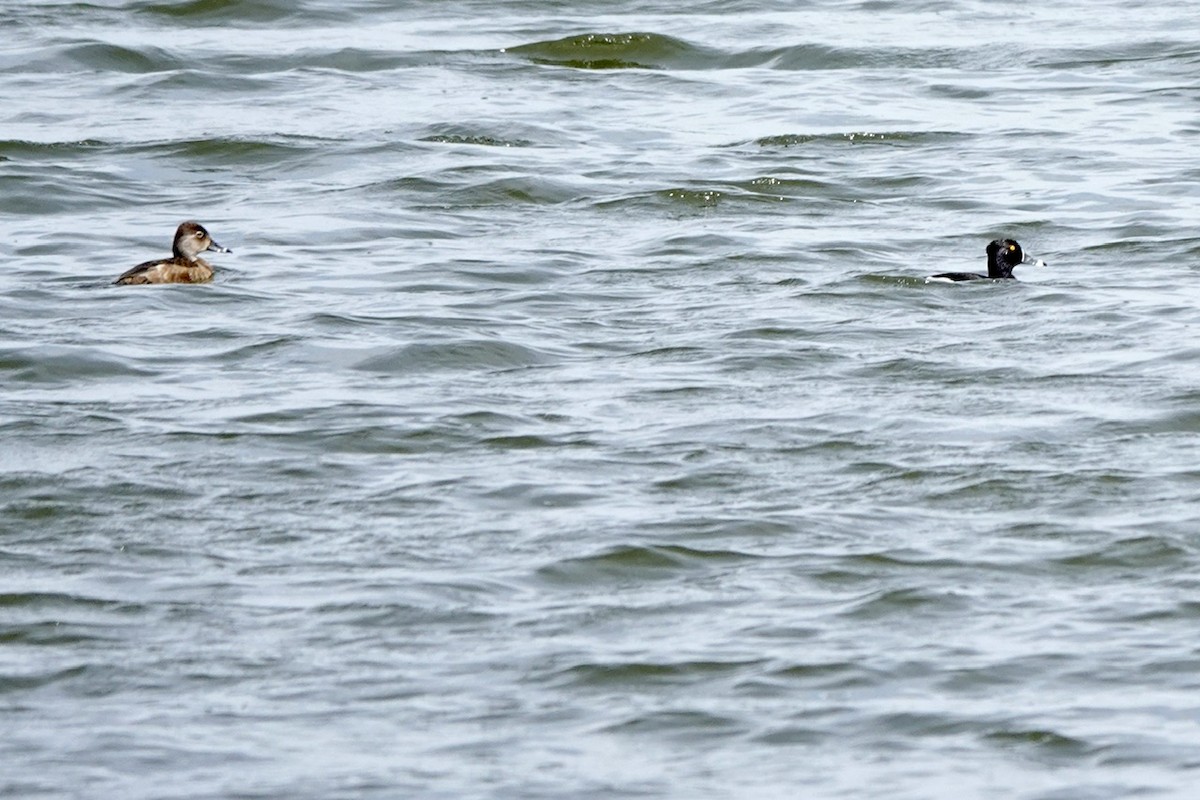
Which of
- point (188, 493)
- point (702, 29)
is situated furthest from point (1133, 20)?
point (188, 493)

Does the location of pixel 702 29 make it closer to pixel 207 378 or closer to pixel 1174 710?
pixel 207 378

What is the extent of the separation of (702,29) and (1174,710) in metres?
15.1

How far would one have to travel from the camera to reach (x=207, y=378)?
1049 cm

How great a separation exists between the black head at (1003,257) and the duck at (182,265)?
3.99 metres

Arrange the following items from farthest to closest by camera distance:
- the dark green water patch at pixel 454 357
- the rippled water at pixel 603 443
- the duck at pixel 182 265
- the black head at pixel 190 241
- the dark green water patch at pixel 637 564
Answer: the black head at pixel 190 241 < the duck at pixel 182 265 < the dark green water patch at pixel 454 357 < the dark green water patch at pixel 637 564 < the rippled water at pixel 603 443

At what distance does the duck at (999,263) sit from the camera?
12.2m

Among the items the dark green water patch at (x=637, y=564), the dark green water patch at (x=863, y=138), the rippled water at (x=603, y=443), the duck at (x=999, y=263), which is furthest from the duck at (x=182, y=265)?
the dark green water patch at (x=637, y=564)

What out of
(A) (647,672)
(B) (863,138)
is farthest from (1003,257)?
(A) (647,672)

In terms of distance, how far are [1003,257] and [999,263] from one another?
4 cm

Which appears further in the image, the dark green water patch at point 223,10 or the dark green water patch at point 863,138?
the dark green water patch at point 223,10

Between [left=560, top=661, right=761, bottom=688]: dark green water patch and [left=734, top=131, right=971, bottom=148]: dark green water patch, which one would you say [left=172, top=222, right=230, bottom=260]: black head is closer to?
[left=734, top=131, right=971, bottom=148]: dark green water patch

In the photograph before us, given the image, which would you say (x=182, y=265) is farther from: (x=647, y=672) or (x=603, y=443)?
(x=647, y=672)

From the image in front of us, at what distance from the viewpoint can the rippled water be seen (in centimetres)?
648

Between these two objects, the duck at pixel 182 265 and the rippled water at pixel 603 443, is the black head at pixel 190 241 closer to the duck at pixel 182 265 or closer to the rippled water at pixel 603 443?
the duck at pixel 182 265
